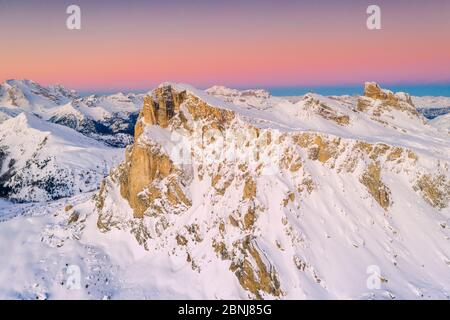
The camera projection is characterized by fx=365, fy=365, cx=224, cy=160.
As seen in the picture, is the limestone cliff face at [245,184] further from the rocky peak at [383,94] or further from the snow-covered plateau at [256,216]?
the rocky peak at [383,94]

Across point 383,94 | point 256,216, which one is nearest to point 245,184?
point 256,216

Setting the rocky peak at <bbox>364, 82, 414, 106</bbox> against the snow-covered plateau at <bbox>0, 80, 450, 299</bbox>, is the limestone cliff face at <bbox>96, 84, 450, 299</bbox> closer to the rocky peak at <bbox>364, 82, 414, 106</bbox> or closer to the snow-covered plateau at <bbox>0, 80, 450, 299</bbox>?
the snow-covered plateau at <bbox>0, 80, 450, 299</bbox>

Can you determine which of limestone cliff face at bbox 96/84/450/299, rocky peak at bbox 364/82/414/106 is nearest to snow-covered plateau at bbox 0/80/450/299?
limestone cliff face at bbox 96/84/450/299

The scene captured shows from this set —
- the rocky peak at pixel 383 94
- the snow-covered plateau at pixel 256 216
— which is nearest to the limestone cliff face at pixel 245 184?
the snow-covered plateau at pixel 256 216

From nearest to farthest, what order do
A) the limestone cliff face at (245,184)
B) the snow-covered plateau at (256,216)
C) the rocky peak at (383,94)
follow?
the snow-covered plateau at (256,216) < the limestone cliff face at (245,184) < the rocky peak at (383,94)
